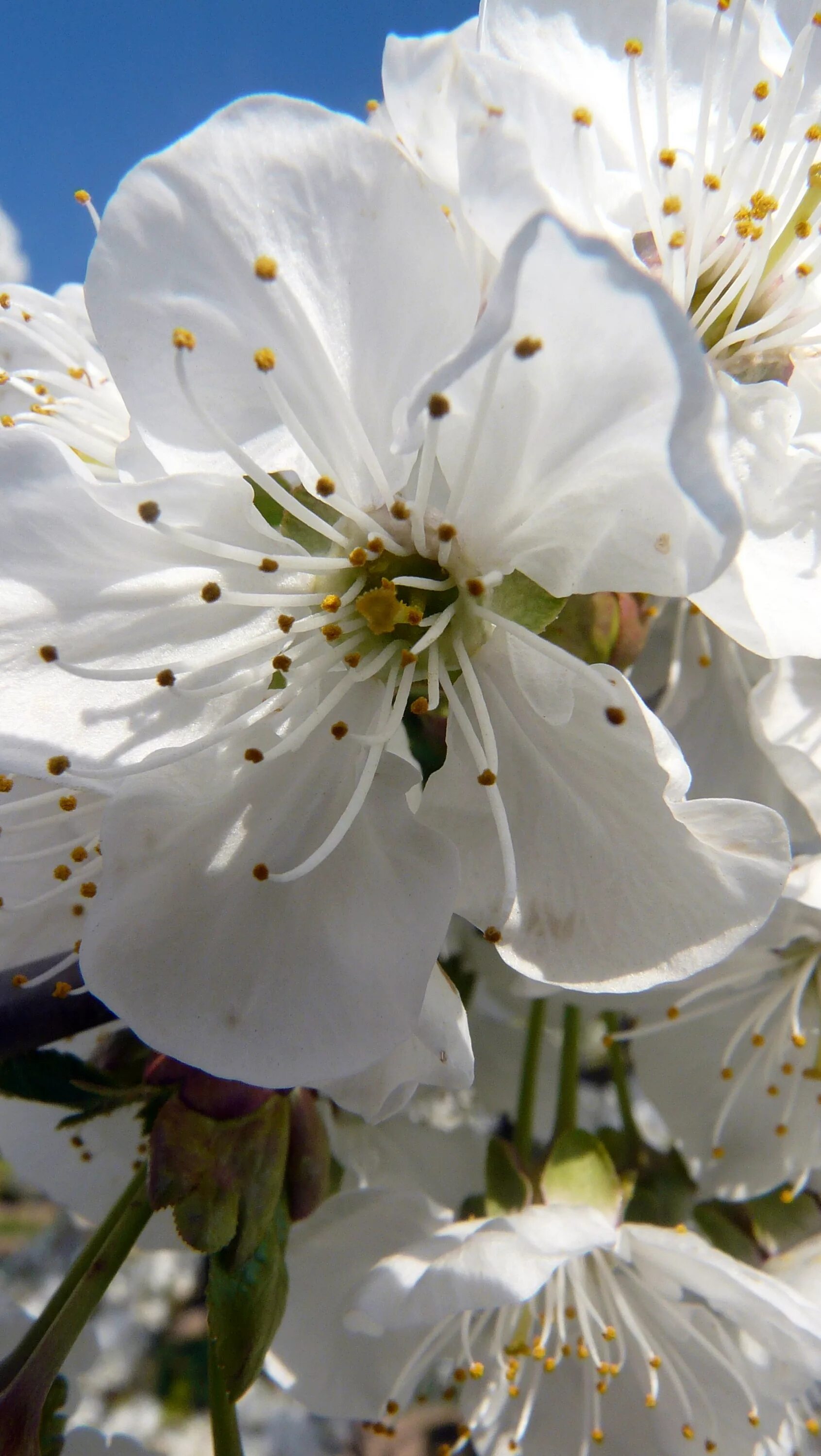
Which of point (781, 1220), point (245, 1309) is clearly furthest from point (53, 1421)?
point (781, 1220)

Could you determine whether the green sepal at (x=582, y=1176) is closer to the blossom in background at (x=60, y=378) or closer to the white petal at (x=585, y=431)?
the white petal at (x=585, y=431)

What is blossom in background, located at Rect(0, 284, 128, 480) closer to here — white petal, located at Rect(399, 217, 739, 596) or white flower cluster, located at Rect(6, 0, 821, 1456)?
white flower cluster, located at Rect(6, 0, 821, 1456)

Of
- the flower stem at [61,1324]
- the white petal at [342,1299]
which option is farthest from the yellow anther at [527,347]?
the white petal at [342,1299]

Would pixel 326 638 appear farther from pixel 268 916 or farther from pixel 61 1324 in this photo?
pixel 61 1324

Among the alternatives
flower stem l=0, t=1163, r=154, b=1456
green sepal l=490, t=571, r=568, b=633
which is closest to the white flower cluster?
green sepal l=490, t=571, r=568, b=633

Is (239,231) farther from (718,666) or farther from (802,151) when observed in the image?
(718,666)

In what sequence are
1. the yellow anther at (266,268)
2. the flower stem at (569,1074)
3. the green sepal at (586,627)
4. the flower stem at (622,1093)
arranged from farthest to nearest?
the flower stem at (622,1093), the flower stem at (569,1074), the green sepal at (586,627), the yellow anther at (266,268)
